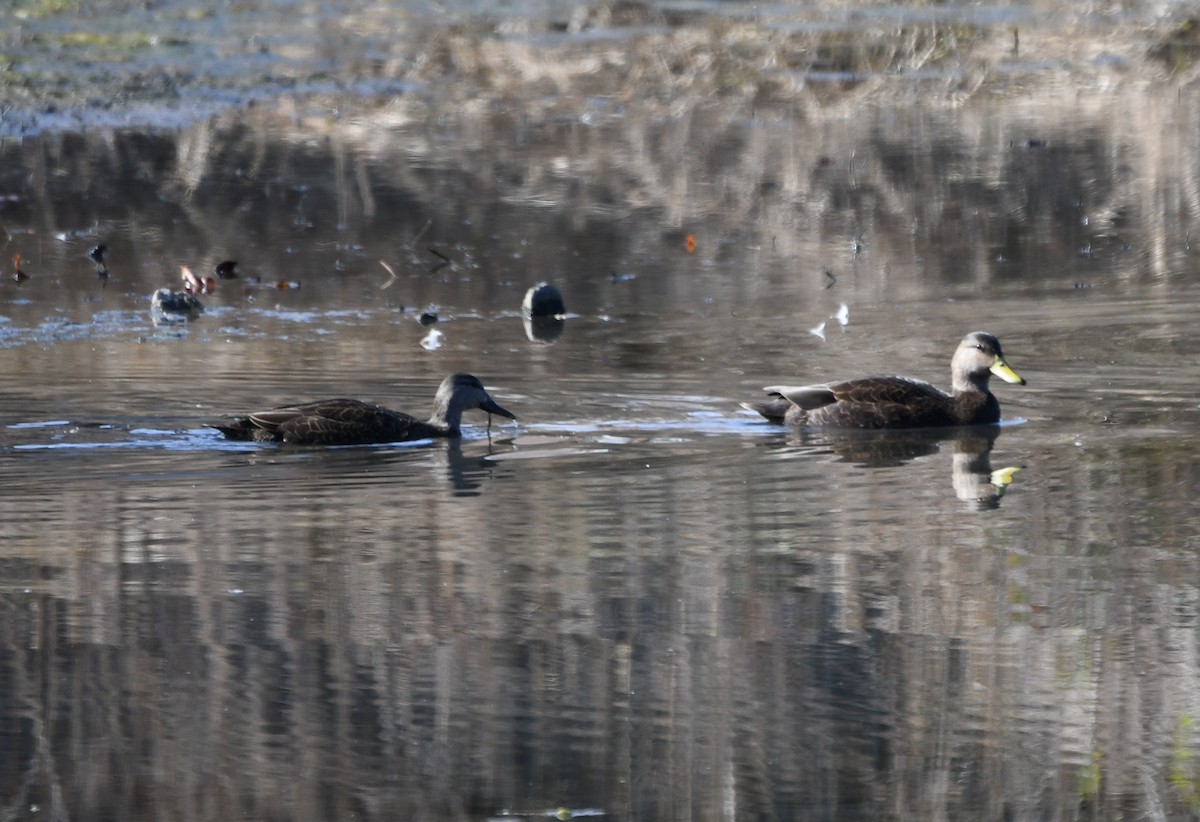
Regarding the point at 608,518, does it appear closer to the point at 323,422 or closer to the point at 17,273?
the point at 323,422

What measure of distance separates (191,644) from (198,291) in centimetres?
912

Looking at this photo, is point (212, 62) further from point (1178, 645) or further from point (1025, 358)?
point (1178, 645)

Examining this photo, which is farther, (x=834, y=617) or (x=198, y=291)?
(x=198, y=291)

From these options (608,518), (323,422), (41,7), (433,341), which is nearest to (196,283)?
(433,341)

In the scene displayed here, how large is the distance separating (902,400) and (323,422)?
3.05 m

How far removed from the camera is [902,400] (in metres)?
11.5

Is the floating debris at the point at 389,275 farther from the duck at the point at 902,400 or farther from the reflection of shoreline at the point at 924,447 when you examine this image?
the reflection of shoreline at the point at 924,447

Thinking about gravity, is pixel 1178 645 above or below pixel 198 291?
below

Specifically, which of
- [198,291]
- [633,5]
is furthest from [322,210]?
[633,5]

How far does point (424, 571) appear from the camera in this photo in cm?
802

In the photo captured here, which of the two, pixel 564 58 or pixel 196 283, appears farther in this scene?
pixel 564 58

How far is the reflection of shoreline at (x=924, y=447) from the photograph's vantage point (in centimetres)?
1019

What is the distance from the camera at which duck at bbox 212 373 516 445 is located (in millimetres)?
10922

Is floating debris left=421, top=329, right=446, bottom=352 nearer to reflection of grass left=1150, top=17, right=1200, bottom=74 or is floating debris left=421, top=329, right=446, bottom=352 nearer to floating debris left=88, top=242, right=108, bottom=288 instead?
floating debris left=88, top=242, right=108, bottom=288
